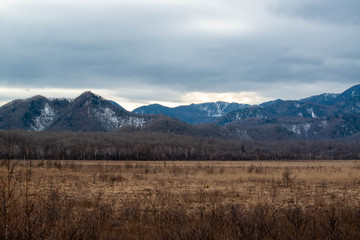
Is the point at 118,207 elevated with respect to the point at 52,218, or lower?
lower

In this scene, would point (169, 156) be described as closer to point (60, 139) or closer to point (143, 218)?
point (60, 139)

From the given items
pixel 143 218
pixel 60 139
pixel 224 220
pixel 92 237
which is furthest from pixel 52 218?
pixel 60 139

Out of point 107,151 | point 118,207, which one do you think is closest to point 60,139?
point 107,151

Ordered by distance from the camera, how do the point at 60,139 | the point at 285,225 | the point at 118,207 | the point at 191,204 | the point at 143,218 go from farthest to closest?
the point at 60,139, the point at 191,204, the point at 118,207, the point at 143,218, the point at 285,225

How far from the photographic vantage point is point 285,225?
10766 mm

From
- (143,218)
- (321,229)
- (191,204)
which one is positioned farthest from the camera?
(191,204)

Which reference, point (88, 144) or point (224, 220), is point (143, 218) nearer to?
point (224, 220)

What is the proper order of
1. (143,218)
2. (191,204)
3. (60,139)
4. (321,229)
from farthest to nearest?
(60,139), (191,204), (143,218), (321,229)

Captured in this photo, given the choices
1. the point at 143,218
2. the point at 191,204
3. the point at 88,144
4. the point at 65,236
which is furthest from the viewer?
the point at 88,144

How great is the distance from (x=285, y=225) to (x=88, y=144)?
154904 millimetres

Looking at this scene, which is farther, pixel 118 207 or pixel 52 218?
pixel 118 207

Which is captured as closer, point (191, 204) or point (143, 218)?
point (143, 218)

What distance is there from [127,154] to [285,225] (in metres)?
127

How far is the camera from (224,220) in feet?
36.7
